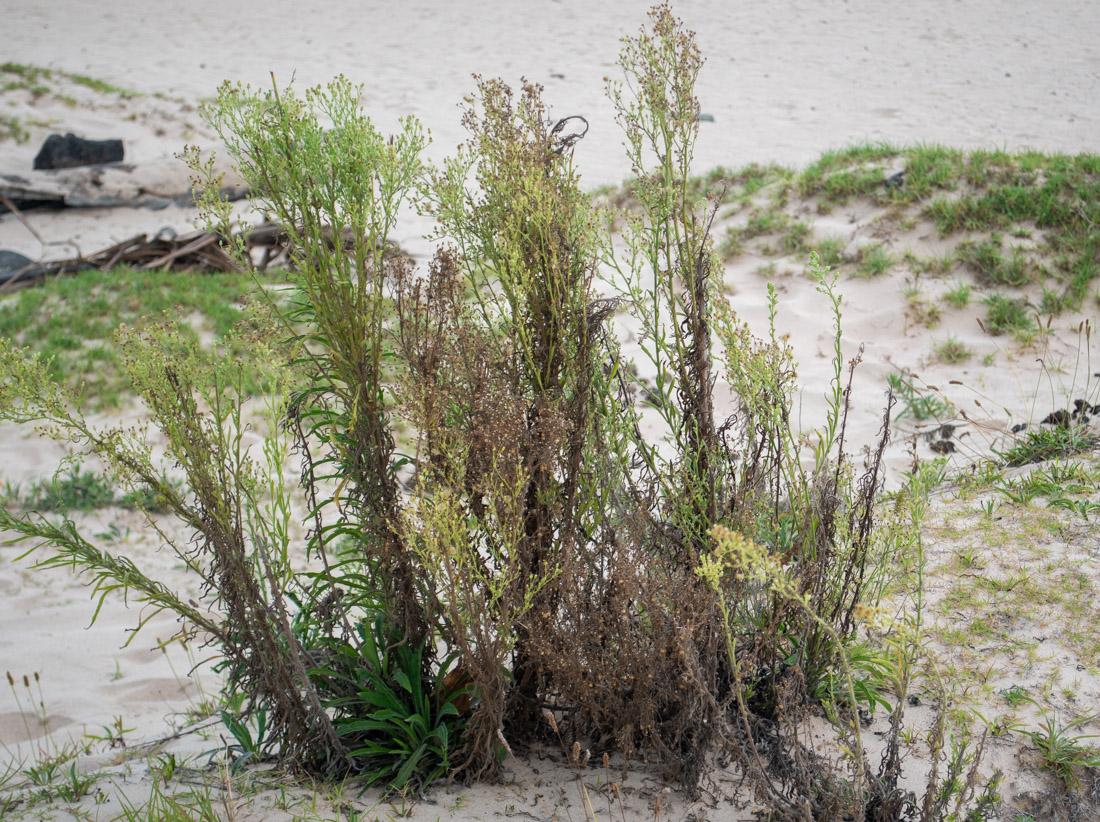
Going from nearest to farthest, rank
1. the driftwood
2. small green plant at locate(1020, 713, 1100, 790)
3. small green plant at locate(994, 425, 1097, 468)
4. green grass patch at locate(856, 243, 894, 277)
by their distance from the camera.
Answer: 1. small green plant at locate(1020, 713, 1100, 790)
2. small green plant at locate(994, 425, 1097, 468)
3. green grass patch at locate(856, 243, 894, 277)
4. the driftwood

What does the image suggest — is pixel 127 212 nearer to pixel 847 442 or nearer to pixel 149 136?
pixel 149 136

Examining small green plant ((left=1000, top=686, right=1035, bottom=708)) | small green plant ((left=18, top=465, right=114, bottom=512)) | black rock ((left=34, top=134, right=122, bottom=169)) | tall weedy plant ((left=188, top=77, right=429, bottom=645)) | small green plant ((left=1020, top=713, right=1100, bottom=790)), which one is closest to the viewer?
tall weedy plant ((left=188, top=77, right=429, bottom=645))

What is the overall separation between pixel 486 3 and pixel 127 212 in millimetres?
12037

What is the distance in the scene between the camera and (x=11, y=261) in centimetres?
848

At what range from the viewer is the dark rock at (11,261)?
8.33 meters

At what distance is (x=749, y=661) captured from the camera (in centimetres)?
232

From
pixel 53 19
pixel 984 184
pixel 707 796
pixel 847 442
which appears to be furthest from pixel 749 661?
pixel 53 19

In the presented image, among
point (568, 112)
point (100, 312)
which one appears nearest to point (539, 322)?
point (100, 312)

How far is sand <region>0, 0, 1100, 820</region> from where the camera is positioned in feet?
13.3

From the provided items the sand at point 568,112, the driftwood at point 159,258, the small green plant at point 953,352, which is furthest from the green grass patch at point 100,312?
the small green plant at point 953,352

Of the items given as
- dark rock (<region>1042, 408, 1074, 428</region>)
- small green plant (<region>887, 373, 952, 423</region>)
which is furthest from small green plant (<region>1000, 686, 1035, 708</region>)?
small green plant (<region>887, 373, 952, 423</region>)

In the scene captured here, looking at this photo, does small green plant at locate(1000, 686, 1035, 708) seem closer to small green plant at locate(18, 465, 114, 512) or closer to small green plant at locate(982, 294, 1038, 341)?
small green plant at locate(982, 294, 1038, 341)

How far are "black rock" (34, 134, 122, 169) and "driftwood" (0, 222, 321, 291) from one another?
3.37 m

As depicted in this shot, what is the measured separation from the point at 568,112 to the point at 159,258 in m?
6.71
